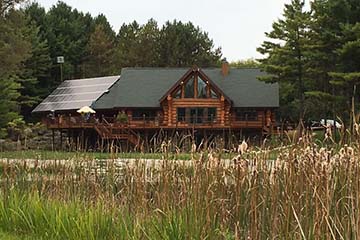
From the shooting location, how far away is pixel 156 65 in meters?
50.0

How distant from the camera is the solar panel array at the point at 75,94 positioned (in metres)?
37.4

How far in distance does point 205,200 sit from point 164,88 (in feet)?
104

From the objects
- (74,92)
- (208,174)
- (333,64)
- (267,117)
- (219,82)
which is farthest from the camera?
(74,92)

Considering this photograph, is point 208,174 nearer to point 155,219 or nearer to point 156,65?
point 155,219

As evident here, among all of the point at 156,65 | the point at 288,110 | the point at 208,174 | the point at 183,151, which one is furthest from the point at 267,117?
the point at 208,174

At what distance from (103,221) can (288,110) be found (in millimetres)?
31031

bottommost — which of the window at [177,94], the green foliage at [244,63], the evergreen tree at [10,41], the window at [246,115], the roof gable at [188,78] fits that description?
the window at [246,115]

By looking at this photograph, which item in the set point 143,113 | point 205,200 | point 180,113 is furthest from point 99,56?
point 205,200

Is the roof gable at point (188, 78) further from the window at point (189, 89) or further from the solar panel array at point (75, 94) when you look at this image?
the solar panel array at point (75, 94)

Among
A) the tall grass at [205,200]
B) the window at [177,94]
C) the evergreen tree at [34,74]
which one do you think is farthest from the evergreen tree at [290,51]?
the tall grass at [205,200]

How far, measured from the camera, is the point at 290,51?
28469 millimetres

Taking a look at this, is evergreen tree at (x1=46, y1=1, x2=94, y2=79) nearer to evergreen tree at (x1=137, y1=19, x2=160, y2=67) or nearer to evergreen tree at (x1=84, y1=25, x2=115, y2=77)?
evergreen tree at (x1=84, y1=25, x2=115, y2=77)

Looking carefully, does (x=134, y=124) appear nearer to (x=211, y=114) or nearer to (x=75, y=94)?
(x=211, y=114)

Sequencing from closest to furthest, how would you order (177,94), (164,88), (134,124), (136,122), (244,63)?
(134,124) < (136,122) < (177,94) < (164,88) < (244,63)
